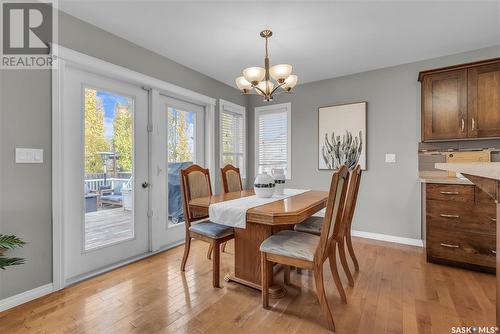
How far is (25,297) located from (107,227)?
0.83 metres

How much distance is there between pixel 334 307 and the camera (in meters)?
1.91

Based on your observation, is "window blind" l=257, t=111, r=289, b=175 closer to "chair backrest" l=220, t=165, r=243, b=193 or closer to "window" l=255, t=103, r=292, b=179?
"window" l=255, t=103, r=292, b=179

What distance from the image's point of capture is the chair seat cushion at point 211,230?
7.42 ft

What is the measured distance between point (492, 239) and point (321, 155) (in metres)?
2.18

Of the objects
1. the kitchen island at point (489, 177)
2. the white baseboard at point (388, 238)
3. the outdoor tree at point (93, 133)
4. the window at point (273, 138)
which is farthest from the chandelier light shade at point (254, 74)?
the white baseboard at point (388, 238)

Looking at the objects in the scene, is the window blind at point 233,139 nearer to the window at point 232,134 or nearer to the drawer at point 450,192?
the window at point 232,134

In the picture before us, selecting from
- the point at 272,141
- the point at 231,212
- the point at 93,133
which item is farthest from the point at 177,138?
the point at 231,212

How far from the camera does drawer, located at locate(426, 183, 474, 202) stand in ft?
8.29

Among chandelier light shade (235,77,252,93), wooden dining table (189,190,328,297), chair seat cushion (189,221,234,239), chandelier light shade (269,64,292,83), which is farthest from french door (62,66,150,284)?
chandelier light shade (269,64,292,83)

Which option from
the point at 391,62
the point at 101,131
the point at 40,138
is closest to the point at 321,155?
the point at 391,62

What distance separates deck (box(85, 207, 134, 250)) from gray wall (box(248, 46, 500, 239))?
2.75m

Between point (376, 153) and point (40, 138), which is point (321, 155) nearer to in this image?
point (376, 153)

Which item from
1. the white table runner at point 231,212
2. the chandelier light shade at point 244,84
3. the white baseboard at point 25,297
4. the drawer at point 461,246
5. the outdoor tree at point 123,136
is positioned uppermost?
the chandelier light shade at point 244,84

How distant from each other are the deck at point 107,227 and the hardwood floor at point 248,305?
1.13 feet
